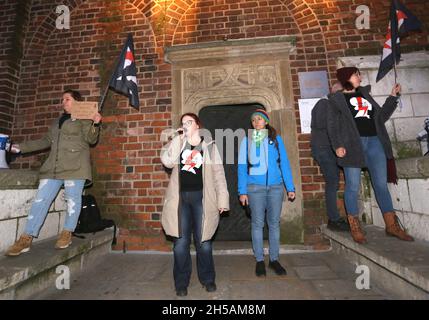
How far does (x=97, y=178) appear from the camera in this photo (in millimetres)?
3930

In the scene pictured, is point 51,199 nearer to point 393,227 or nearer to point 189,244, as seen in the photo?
point 189,244

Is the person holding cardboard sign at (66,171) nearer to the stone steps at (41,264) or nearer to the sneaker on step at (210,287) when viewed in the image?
the stone steps at (41,264)

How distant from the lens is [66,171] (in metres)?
2.85

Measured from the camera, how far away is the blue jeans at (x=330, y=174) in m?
3.21

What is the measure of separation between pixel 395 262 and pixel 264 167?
4.61 feet

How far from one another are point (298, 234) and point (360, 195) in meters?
1.09

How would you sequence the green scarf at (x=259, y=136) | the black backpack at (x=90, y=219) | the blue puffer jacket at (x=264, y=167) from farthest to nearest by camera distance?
the black backpack at (x=90, y=219)
the green scarf at (x=259, y=136)
the blue puffer jacket at (x=264, y=167)

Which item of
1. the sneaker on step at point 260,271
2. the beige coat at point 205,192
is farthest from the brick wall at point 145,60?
the beige coat at point 205,192

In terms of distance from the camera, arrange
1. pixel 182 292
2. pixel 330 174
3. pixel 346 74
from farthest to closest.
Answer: pixel 330 174 → pixel 346 74 → pixel 182 292

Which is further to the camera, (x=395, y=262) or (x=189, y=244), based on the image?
(x=189, y=244)

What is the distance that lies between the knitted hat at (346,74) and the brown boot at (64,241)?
12.2 ft

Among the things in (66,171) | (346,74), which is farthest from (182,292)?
(346,74)

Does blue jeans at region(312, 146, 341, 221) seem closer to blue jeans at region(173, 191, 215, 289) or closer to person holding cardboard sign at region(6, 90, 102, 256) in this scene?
blue jeans at region(173, 191, 215, 289)

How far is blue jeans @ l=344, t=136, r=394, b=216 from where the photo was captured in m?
2.70
